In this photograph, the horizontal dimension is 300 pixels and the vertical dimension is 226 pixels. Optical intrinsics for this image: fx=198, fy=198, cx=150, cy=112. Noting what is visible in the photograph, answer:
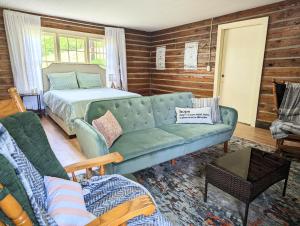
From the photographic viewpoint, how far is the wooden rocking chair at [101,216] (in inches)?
24.8

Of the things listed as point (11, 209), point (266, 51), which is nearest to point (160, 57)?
point (266, 51)

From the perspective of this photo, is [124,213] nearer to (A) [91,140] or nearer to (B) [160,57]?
(A) [91,140]

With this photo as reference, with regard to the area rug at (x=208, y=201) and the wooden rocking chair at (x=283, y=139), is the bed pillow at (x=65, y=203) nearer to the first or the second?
the area rug at (x=208, y=201)

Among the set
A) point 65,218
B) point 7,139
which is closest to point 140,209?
point 65,218

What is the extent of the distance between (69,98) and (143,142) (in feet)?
6.65

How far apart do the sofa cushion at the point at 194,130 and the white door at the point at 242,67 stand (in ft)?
6.06

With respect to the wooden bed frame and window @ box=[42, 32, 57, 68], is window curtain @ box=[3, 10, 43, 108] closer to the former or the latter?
the wooden bed frame

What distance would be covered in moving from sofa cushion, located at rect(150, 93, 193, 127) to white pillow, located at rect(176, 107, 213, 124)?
0.10 m

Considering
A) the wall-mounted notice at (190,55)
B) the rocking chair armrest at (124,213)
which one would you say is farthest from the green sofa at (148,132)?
the wall-mounted notice at (190,55)

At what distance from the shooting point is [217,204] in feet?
5.82

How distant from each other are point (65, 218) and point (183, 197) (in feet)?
4.12

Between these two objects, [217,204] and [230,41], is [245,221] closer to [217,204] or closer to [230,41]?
[217,204]

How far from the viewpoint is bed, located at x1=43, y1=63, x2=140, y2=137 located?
128 inches

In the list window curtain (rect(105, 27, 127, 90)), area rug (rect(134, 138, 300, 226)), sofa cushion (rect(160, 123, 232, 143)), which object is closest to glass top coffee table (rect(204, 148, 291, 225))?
area rug (rect(134, 138, 300, 226))
